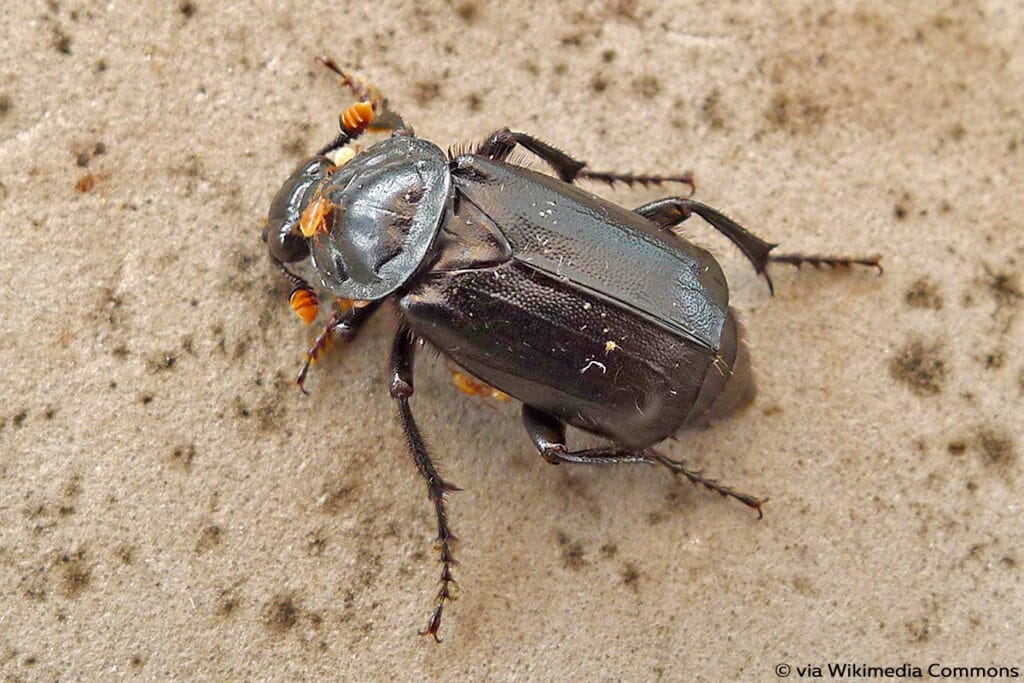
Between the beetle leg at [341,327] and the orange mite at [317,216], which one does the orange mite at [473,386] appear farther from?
the orange mite at [317,216]

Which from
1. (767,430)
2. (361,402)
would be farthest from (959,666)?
(361,402)

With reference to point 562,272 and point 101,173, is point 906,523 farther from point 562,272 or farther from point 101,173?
point 101,173

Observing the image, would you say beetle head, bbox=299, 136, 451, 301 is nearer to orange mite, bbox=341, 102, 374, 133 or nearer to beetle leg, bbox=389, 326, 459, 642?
orange mite, bbox=341, 102, 374, 133

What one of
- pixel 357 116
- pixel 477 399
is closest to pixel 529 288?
pixel 477 399

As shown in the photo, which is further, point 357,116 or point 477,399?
point 477,399

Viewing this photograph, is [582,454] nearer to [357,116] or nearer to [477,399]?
[477,399]

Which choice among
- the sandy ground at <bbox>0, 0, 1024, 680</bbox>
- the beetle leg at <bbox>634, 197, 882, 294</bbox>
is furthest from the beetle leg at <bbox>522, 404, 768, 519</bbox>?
the beetle leg at <bbox>634, 197, 882, 294</bbox>
